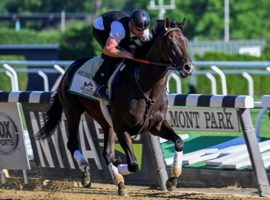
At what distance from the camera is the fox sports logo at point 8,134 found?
945 centimetres

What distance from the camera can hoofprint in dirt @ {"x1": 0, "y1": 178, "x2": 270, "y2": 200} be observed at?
7.96 meters

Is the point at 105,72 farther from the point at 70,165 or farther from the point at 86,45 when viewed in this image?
the point at 86,45

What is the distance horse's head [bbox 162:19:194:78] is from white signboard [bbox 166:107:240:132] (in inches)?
29.7

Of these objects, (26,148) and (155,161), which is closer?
(155,161)

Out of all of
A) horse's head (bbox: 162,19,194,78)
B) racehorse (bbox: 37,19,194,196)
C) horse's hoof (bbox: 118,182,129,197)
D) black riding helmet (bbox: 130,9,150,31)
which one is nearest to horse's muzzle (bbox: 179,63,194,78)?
horse's head (bbox: 162,19,194,78)

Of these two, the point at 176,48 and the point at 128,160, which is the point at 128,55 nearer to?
the point at 176,48

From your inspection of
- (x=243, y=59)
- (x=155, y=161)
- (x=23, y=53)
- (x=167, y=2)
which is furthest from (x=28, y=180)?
(x=167, y=2)

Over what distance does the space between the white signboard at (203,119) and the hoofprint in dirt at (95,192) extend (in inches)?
24.0

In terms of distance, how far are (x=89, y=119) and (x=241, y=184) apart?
174 cm

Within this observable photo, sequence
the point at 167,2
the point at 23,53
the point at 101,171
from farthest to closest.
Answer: the point at 167,2 → the point at 23,53 → the point at 101,171

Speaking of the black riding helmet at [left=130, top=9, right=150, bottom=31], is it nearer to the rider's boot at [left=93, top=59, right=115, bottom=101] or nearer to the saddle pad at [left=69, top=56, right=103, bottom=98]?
the rider's boot at [left=93, top=59, right=115, bottom=101]

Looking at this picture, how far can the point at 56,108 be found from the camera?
911 cm

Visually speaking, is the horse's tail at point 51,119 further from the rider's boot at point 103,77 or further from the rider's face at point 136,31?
the rider's face at point 136,31

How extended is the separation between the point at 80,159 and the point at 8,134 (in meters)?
1.15
